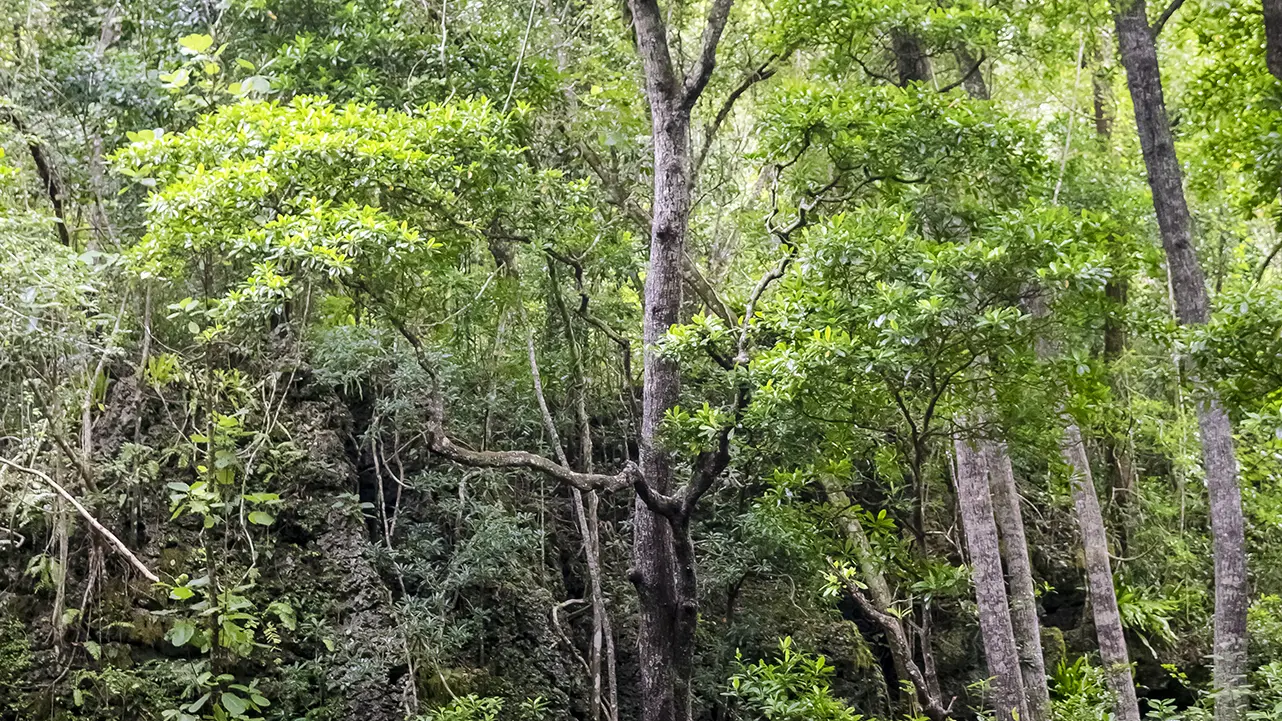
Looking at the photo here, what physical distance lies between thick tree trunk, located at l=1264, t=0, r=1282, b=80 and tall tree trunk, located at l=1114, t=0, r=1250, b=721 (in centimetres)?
68

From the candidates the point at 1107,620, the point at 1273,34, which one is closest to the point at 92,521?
the point at 1273,34

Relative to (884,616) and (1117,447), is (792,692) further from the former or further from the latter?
(1117,447)

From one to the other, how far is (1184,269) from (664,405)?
291 centimetres

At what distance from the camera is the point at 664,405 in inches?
→ 201

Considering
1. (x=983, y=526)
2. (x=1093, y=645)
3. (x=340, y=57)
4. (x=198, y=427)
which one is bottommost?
(x=1093, y=645)

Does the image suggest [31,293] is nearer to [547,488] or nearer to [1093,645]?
[547,488]

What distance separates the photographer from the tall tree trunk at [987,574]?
237 inches

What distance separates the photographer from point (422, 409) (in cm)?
670

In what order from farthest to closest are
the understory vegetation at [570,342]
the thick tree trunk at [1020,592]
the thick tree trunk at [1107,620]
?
the thick tree trunk at [1107,620]
the thick tree trunk at [1020,592]
the understory vegetation at [570,342]

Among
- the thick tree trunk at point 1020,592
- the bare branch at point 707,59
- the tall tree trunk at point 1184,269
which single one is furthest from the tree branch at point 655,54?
the thick tree trunk at point 1020,592

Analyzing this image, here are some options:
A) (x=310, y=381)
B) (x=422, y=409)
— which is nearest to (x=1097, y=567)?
A: (x=422, y=409)

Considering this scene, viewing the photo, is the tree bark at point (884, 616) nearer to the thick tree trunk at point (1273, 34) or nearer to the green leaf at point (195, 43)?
the thick tree trunk at point (1273, 34)

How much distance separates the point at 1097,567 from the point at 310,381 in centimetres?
603

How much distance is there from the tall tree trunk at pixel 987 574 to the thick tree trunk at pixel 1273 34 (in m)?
2.66
